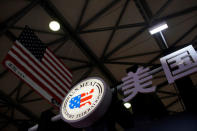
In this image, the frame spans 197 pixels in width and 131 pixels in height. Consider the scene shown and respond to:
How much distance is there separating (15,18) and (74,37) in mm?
2116

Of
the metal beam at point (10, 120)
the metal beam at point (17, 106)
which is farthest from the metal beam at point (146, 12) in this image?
the metal beam at point (10, 120)

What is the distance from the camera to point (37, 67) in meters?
5.05

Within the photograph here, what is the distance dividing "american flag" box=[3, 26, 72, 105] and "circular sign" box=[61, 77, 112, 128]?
1267mm

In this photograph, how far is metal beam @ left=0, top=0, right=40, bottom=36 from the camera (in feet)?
22.0

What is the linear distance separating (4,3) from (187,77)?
6048mm

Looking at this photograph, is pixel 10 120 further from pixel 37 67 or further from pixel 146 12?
pixel 146 12

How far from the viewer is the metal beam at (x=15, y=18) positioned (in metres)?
6.70

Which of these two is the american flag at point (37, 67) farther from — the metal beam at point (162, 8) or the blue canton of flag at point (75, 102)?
the metal beam at point (162, 8)

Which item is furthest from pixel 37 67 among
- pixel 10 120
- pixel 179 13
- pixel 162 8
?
pixel 10 120

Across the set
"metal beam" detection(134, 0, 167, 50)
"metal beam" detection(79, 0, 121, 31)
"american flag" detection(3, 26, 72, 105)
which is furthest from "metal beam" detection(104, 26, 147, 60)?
"american flag" detection(3, 26, 72, 105)

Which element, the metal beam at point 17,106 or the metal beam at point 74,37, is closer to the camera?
the metal beam at point 74,37

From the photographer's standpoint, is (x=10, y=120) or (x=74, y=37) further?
(x=10, y=120)

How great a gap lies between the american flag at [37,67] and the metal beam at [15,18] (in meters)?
1.72

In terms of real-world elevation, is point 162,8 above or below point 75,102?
above
